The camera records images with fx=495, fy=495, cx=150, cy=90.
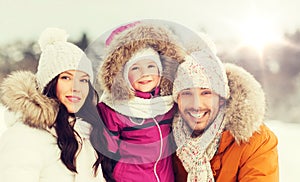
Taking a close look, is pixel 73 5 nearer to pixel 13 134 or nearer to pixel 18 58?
pixel 18 58

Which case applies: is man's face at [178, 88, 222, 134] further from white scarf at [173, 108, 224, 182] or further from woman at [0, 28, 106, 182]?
woman at [0, 28, 106, 182]

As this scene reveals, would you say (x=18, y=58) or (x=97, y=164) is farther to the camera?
(x=18, y=58)

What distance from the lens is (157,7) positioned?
2463 millimetres

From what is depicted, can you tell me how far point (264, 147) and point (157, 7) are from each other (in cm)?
99

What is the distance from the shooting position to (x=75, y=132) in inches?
68.3

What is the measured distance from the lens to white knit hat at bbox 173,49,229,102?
1710mm

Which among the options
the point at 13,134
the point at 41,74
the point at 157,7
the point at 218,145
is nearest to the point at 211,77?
the point at 218,145

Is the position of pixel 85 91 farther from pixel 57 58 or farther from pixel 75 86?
pixel 57 58

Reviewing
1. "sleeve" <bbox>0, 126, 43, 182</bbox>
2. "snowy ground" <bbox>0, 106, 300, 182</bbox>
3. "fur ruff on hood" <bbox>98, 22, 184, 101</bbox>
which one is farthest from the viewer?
"snowy ground" <bbox>0, 106, 300, 182</bbox>

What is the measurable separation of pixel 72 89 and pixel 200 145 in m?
0.50

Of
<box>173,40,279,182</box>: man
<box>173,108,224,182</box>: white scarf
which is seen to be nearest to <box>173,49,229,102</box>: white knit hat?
<box>173,40,279,182</box>: man

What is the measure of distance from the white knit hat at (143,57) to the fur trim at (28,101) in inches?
10.8

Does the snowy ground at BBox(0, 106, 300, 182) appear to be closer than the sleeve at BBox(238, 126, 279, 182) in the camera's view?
No

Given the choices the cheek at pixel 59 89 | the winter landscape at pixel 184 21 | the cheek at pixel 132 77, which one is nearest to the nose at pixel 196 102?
the cheek at pixel 132 77
